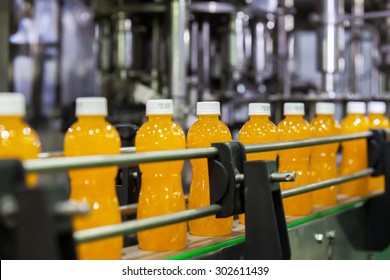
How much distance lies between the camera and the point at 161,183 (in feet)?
3.65

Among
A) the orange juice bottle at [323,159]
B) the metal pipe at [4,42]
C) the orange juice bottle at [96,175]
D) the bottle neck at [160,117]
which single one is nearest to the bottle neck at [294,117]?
the orange juice bottle at [323,159]

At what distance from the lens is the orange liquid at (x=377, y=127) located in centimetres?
196

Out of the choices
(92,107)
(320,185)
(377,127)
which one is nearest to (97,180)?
(92,107)

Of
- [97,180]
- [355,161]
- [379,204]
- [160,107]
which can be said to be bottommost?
[379,204]

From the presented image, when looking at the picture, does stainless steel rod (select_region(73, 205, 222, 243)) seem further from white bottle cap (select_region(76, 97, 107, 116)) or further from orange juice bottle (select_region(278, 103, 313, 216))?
orange juice bottle (select_region(278, 103, 313, 216))

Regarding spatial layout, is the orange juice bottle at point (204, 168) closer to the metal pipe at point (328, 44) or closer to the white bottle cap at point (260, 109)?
the white bottle cap at point (260, 109)

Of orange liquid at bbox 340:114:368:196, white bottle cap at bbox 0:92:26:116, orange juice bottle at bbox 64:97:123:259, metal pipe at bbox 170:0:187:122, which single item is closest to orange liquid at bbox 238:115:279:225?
orange juice bottle at bbox 64:97:123:259

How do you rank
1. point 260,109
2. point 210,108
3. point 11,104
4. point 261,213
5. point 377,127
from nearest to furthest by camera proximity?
1. point 11,104
2. point 261,213
3. point 210,108
4. point 260,109
5. point 377,127

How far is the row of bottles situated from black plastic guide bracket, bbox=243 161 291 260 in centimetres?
12

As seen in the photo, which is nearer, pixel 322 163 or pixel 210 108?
pixel 210 108

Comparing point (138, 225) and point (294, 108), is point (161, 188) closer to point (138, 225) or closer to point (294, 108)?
point (138, 225)

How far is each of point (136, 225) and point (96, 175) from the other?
0.12 metres

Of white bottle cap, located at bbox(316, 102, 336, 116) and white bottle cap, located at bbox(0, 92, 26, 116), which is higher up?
white bottle cap, located at bbox(0, 92, 26, 116)

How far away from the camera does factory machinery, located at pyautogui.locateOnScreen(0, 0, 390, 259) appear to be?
792 mm
